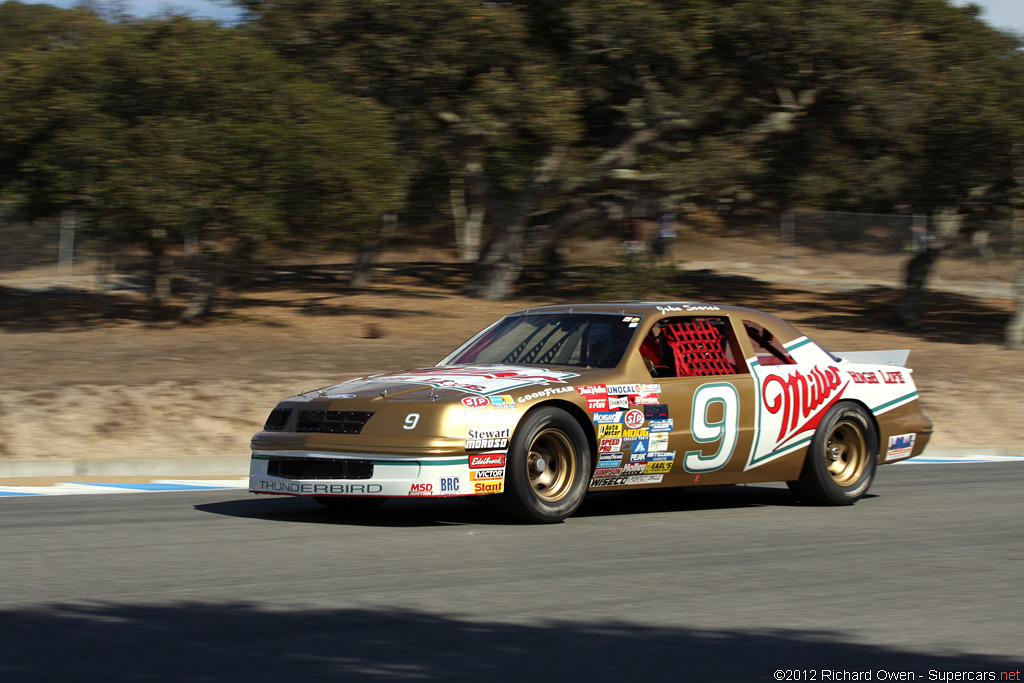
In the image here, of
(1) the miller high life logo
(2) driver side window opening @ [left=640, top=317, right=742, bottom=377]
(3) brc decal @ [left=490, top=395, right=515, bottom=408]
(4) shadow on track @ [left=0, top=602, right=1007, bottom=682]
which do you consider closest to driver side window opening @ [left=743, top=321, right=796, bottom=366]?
(1) the miller high life logo

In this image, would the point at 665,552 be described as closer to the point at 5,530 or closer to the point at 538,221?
the point at 5,530

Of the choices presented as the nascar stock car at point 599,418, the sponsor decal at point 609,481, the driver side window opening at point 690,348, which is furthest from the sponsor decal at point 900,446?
the sponsor decal at point 609,481

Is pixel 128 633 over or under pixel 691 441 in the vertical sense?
under

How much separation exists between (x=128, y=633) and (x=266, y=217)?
58.0 ft

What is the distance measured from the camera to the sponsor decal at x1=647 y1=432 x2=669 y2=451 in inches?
360

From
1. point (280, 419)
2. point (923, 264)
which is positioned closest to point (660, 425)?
point (280, 419)

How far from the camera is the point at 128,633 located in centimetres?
538

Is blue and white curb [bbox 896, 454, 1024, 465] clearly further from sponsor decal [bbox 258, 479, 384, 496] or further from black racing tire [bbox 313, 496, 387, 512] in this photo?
sponsor decal [bbox 258, 479, 384, 496]

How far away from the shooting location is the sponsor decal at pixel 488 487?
828 cm

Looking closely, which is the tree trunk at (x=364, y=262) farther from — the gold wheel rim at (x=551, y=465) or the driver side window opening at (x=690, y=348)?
the gold wheel rim at (x=551, y=465)

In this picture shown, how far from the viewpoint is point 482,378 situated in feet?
29.2

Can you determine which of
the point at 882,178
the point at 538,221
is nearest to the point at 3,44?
the point at 538,221

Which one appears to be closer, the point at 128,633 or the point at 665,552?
the point at 128,633

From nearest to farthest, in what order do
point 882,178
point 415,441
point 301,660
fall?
point 301,660 < point 415,441 < point 882,178
